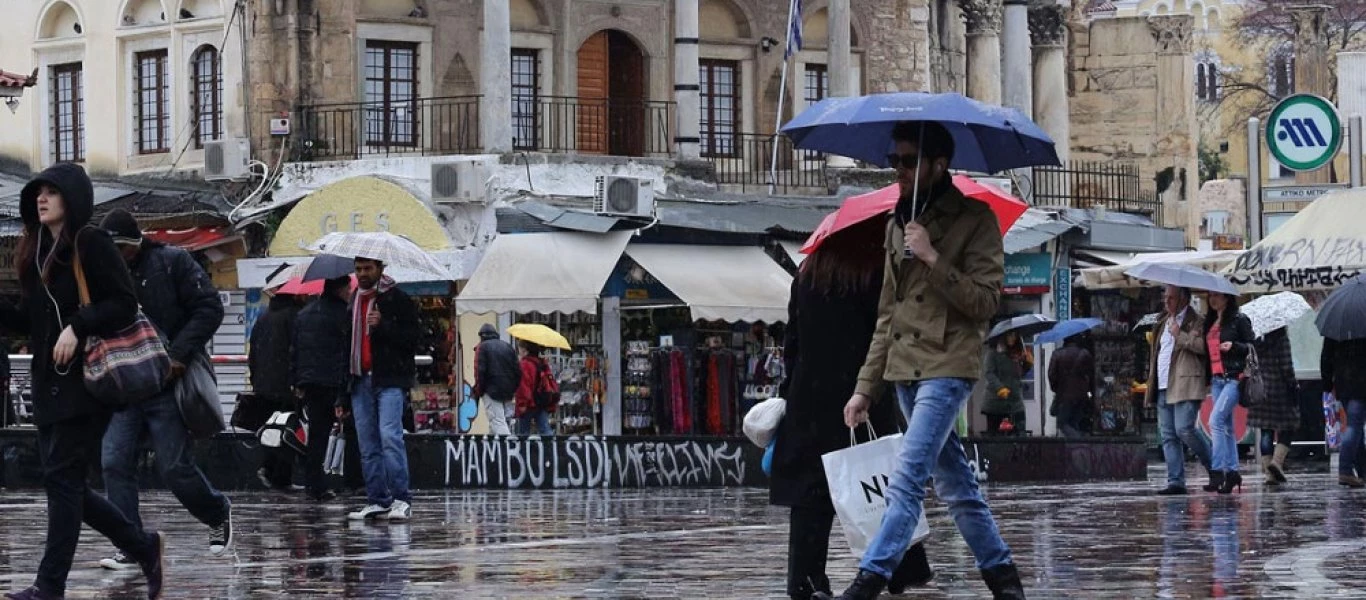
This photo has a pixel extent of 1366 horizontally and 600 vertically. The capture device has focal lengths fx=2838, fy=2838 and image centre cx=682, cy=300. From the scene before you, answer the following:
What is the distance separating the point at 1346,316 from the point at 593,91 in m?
16.6

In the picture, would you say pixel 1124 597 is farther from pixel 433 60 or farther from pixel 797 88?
pixel 797 88

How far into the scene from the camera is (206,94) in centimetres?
3659

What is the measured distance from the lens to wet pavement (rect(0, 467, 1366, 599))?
11.4m

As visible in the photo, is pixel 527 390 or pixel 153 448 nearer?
pixel 153 448

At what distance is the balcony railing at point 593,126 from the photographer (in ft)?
120

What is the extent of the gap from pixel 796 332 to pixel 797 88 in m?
29.2

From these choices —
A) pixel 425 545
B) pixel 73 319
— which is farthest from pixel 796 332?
pixel 425 545

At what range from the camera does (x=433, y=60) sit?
3653 centimetres

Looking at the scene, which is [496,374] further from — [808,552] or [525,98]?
[808,552]

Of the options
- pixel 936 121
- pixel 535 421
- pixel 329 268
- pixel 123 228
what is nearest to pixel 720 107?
pixel 535 421

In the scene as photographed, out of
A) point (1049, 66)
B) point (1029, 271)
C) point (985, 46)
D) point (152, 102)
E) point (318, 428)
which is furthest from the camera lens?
point (1049, 66)

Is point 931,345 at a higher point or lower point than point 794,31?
lower

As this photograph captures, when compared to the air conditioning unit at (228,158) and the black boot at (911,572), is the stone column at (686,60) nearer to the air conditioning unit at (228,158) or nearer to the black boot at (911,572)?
the air conditioning unit at (228,158)

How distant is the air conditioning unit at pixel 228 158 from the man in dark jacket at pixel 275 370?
1085cm
